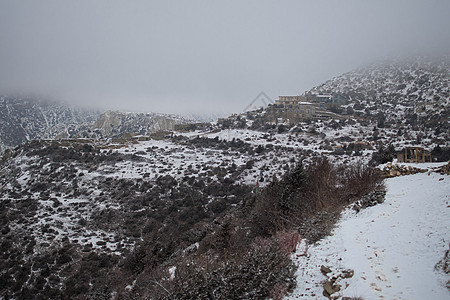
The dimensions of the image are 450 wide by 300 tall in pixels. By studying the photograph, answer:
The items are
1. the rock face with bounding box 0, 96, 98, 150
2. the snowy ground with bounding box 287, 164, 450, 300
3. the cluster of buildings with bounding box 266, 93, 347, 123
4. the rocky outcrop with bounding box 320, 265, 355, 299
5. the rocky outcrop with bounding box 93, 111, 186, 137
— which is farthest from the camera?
the rock face with bounding box 0, 96, 98, 150

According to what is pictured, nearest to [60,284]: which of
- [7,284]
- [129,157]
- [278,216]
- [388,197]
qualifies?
[7,284]

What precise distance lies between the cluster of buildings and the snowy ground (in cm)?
4073

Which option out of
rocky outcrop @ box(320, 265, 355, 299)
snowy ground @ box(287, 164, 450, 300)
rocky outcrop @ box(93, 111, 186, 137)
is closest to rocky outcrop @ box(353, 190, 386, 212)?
snowy ground @ box(287, 164, 450, 300)

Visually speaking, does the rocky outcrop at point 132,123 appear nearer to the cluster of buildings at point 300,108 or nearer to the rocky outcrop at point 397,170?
the cluster of buildings at point 300,108

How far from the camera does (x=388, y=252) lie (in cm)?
493

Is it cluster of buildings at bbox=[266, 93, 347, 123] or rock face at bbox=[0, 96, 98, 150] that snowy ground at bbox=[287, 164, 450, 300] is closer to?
cluster of buildings at bbox=[266, 93, 347, 123]

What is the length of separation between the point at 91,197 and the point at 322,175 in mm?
20855

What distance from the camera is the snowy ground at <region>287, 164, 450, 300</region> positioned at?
3.92m

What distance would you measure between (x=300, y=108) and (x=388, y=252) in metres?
48.3

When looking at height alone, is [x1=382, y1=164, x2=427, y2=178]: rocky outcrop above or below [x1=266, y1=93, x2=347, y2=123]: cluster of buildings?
below

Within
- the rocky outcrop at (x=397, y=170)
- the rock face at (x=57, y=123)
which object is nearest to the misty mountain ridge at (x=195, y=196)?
the rocky outcrop at (x=397, y=170)

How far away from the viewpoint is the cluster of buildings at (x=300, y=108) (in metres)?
47.6

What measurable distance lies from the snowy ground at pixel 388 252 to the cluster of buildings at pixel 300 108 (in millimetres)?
40731

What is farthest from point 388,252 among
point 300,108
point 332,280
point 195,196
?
point 300,108
